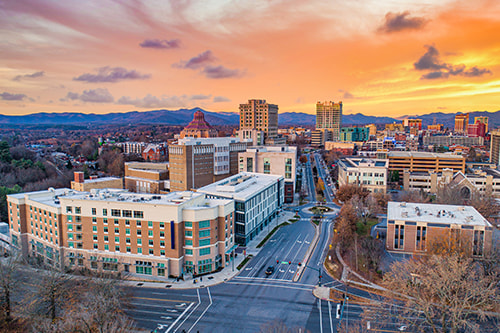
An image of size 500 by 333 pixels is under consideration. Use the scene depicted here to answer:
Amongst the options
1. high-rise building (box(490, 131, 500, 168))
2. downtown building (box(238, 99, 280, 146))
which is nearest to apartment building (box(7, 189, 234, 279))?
downtown building (box(238, 99, 280, 146))

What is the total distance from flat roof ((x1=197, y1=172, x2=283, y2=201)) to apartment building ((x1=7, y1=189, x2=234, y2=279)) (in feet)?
23.1

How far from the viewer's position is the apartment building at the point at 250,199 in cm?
5916

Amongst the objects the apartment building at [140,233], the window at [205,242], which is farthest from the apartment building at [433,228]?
the window at [205,242]

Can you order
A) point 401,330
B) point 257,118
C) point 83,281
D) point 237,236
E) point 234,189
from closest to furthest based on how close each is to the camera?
point 401,330
point 83,281
point 237,236
point 234,189
point 257,118

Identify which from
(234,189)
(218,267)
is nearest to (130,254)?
(218,267)

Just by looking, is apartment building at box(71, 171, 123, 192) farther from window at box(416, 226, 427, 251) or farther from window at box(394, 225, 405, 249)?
window at box(416, 226, 427, 251)

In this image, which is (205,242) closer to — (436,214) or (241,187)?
(241,187)

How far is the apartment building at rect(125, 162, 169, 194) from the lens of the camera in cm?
9569

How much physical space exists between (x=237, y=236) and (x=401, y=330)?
31.4 m

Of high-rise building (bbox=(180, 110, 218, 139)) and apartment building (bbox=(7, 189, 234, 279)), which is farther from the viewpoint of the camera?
high-rise building (bbox=(180, 110, 218, 139))

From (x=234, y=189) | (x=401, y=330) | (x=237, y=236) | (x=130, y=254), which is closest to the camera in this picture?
(x=401, y=330)

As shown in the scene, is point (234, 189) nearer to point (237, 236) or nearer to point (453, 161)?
point (237, 236)

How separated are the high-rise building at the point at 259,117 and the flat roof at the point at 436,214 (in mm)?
84662

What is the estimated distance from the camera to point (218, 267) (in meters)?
50.6
